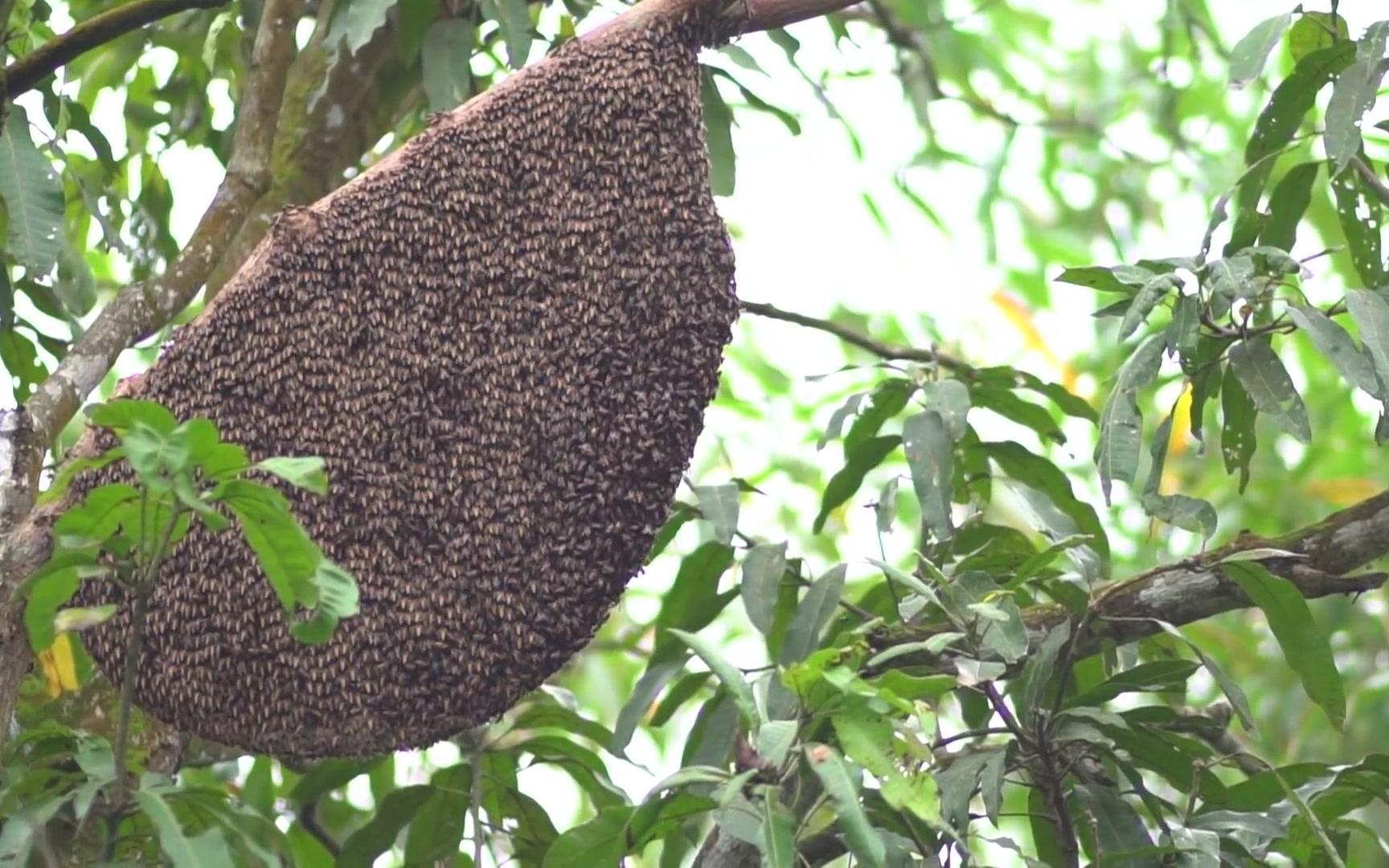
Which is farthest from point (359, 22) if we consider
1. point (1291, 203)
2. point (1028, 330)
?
point (1028, 330)

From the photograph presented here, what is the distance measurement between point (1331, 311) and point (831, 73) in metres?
1.51

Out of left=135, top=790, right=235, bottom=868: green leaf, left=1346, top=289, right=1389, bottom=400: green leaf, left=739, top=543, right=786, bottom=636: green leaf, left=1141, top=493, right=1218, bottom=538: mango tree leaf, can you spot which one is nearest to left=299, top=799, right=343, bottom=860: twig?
left=739, top=543, right=786, bottom=636: green leaf

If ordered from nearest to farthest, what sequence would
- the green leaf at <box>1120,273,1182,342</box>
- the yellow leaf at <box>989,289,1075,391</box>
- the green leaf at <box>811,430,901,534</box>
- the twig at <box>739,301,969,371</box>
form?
the green leaf at <box>1120,273,1182,342</box> < the green leaf at <box>811,430,901,534</box> < the twig at <box>739,301,969,371</box> < the yellow leaf at <box>989,289,1075,391</box>

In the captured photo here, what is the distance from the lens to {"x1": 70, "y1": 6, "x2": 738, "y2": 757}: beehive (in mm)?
1376

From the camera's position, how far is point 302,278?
4.55 ft

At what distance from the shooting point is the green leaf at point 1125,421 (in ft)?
5.40

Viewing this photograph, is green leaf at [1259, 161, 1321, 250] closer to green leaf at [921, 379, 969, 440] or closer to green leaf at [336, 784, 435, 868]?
green leaf at [921, 379, 969, 440]

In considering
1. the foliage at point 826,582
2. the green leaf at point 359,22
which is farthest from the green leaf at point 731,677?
the green leaf at point 359,22

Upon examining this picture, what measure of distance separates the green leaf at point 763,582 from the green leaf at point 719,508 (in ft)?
0.22

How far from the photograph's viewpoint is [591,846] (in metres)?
1.48

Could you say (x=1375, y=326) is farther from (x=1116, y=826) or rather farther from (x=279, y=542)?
(x=279, y=542)

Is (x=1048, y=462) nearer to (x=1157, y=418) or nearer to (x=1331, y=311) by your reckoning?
(x=1331, y=311)

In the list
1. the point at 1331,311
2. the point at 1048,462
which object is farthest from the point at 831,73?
the point at 1331,311

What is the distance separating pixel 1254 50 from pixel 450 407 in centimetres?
100
